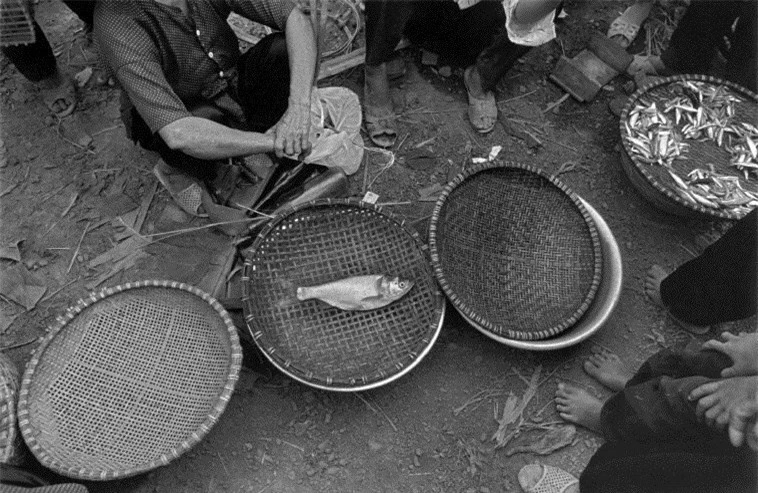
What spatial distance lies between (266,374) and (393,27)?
6.53 ft

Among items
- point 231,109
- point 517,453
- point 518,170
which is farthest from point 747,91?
point 231,109

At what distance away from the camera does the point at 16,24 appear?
2949mm

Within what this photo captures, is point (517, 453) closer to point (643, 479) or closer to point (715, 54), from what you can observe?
point (643, 479)

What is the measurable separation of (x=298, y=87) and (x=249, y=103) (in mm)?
418

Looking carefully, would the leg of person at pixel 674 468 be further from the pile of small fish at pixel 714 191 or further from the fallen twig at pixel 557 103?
the fallen twig at pixel 557 103

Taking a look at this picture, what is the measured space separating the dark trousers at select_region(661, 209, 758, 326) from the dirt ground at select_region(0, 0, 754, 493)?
236 mm

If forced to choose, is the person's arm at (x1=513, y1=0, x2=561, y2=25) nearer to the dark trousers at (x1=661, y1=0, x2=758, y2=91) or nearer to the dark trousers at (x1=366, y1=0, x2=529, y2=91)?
the dark trousers at (x1=366, y1=0, x2=529, y2=91)

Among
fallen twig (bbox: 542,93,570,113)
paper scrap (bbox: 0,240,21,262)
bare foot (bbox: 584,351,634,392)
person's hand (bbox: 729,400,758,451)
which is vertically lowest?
paper scrap (bbox: 0,240,21,262)

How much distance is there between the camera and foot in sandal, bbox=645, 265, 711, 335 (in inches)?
123

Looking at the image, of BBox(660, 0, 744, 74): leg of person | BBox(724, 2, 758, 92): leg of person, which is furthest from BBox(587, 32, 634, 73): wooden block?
BBox(724, 2, 758, 92): leg of person

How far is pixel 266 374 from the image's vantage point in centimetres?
288

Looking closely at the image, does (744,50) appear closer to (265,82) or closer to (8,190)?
(265,82)

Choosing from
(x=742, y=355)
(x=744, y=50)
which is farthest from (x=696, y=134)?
(x=742, y=355)

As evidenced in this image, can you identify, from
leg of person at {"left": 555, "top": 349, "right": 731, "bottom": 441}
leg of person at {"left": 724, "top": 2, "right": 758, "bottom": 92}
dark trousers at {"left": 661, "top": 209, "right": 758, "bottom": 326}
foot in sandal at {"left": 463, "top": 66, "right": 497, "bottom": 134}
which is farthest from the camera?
foot in sandal at {"left": 463, "top": 66, "right": 497, "bottom": 134}
